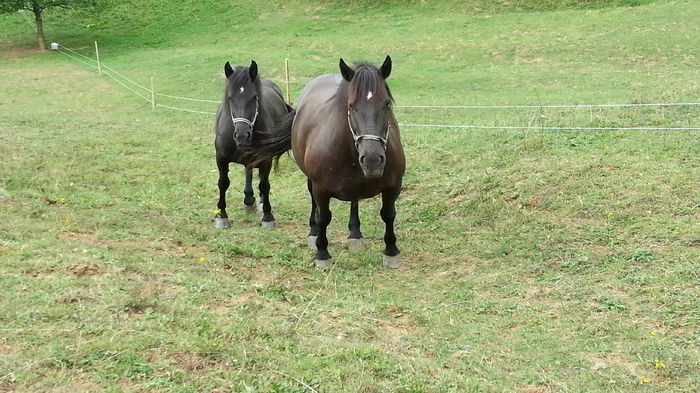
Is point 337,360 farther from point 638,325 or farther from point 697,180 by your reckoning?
point 697,180

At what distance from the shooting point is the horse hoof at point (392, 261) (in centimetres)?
649

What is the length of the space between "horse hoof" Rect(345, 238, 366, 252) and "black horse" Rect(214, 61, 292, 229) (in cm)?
146

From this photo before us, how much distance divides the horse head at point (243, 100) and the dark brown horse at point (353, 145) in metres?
0.65

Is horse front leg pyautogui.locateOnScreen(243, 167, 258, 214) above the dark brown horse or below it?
below

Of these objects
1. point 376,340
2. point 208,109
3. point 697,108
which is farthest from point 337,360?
point 208,109

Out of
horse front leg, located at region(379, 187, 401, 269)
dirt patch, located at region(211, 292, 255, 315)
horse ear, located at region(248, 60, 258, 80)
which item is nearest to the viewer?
dirt patch, located at region(211, 292, 255, 315)

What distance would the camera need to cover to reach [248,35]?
3069 centimetres

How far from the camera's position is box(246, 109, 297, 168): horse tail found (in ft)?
24.9

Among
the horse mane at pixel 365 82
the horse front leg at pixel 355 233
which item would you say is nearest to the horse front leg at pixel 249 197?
the horse front leg at pixel 355 233

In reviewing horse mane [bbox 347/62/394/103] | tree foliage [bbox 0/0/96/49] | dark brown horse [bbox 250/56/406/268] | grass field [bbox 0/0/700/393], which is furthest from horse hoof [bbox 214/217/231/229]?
tree foliage [bbox 0/0/96/49]

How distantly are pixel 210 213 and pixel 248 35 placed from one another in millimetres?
23622

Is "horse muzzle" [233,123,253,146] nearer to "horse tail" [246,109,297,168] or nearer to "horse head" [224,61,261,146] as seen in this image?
"horse head" [224,61,261,146]

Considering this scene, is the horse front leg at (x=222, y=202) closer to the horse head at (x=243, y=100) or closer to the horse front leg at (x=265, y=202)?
the horse front leg at (x=265, y=202)

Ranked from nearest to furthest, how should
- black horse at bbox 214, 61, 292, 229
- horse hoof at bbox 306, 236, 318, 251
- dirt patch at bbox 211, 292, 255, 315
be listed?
dirt patch at bbox 211, 292, 255, 315 < horse hoof at bbox 306, 236, 318, 251 < black horse at bbox 214, 61, 292, 229
